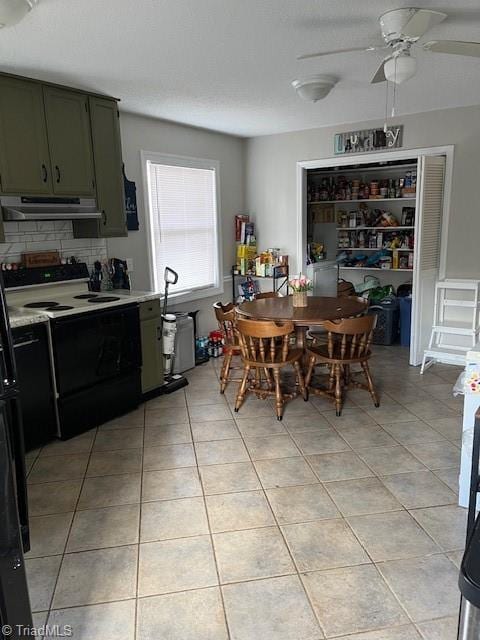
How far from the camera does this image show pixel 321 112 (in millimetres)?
4434

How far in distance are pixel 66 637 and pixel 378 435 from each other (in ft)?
7.38

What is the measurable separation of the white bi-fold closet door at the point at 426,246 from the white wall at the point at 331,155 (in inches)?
5.3

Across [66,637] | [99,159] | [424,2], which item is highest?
[424,2]

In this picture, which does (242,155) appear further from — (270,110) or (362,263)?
(362,263)

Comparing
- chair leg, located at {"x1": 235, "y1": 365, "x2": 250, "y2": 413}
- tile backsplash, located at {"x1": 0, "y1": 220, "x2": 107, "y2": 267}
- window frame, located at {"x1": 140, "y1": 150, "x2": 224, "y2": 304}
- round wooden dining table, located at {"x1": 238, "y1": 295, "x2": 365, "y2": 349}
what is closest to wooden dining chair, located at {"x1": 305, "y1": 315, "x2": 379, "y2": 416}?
round wooden dining table, located at {"x1": 238, "y1": 295, "x2": 365, "y2": 349}

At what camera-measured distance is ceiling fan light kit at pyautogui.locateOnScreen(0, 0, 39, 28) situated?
1937mm

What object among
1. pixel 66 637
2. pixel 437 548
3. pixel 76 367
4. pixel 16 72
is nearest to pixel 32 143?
pixel 16 72

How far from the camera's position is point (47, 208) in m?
3.29

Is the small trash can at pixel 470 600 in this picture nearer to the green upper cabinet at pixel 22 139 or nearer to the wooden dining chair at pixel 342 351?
the wooden dining chair at pixel 342 351

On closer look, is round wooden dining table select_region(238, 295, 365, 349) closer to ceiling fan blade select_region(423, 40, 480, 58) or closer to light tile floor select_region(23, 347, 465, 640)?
light tile floor select_region(23, 347, 465, 640)

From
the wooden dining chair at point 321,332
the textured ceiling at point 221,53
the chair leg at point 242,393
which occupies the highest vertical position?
the textured ceiling at point 221,53

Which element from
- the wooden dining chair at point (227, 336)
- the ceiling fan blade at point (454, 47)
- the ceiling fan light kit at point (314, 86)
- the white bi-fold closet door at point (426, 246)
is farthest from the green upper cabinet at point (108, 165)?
the white bi-fold closet door at point (426, 246)

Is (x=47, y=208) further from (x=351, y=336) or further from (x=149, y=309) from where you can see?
(x=351, y=336)

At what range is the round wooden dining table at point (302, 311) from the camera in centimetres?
358
